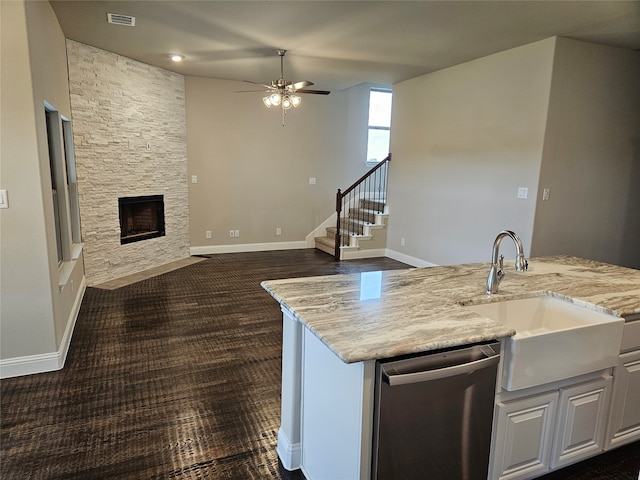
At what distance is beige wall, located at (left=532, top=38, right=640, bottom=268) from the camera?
4.29 metres

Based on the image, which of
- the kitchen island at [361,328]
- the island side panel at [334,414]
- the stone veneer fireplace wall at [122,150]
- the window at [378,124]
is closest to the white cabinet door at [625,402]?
the kitchen island at [361,328]

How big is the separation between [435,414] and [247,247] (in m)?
5.98

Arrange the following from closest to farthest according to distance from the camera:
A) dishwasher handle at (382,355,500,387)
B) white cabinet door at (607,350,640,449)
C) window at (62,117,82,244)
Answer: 1. dishwasher handle at (382,355,500,387)
2. white cabinet door at (607,350,640,449)
3. window at (62,117,82,244)

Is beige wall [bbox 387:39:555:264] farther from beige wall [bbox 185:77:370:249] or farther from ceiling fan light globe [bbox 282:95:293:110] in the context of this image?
ceiling fan light globe [bbox 282:95:293:110]

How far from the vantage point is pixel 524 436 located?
1781mm

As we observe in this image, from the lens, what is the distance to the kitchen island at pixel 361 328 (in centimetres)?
147

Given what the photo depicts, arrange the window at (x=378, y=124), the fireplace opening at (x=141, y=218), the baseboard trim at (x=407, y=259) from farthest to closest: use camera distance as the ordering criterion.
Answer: the window at (x=378, y=124) → the baseboard trim at (x=407, y=259) → the fireplace opening at (x=141, y=218)

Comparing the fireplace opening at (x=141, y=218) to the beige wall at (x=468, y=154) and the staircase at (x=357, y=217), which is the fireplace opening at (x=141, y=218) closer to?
the staircase at (x=357, y=217)

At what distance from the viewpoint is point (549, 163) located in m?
4.33

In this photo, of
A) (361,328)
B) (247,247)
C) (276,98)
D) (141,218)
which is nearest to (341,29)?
(276,98)

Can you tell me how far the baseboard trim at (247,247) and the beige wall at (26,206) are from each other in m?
3.75

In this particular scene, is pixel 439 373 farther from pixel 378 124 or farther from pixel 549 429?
pixel 378 124

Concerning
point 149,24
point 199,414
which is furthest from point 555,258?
point 149,24

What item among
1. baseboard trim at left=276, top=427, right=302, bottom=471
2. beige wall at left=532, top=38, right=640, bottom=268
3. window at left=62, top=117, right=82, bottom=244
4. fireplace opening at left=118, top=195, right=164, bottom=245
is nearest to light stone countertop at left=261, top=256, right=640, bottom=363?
baseboard trim at left=276, top=427, right=302, bottom=471
